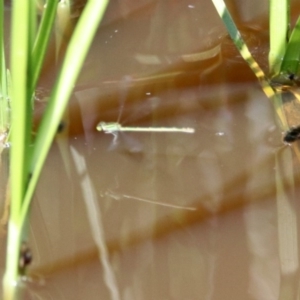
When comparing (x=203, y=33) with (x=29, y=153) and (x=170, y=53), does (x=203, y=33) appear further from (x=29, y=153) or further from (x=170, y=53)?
(x=29, y=153)

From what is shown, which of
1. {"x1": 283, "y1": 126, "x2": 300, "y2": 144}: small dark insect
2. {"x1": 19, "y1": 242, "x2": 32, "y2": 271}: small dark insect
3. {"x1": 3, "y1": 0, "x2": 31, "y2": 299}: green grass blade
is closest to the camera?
{"x1": 3, "y1": 0, "x2": 31, "y2": 299}: green grass blade

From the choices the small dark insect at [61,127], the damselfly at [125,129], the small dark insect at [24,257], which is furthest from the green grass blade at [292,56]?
the small dark insect at [24,257]

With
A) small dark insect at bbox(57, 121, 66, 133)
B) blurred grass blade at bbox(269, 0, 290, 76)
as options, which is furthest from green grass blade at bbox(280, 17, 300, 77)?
small dark insect at bbox(57, 121, 66, 133)

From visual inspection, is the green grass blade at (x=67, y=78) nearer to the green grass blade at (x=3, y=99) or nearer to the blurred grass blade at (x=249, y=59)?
the green grass blade at (x=3, y=99)

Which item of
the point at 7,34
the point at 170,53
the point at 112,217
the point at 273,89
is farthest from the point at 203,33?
the point at 112,217

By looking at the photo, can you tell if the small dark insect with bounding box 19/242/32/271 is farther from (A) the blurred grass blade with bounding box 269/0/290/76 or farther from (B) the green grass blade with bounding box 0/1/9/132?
(A) the blurred grass blade with bounding box 269/0/290/76

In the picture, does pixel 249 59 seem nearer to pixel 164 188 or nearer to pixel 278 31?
pixel 278 31

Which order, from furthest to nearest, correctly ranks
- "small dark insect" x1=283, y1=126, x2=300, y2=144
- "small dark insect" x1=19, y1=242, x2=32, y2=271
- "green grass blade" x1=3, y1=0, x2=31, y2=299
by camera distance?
"small dark insect" x1=283, y1=126, x2=300, y2=144, "small dark insect" x1=19, y1=242, x2=32, y2=271, "green grass blade" x1=3, y1=0, x2=31, y2=299
